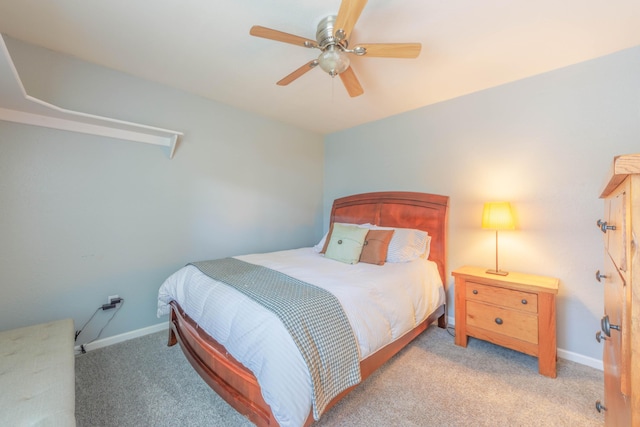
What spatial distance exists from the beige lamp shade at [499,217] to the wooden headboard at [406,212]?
51 cm

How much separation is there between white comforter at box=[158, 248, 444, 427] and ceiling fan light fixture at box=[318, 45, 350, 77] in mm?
1447

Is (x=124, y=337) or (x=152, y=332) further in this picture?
(x=152, y=332)

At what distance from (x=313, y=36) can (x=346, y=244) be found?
69.1 inches

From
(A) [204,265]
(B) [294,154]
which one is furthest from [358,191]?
(A) [204,265]

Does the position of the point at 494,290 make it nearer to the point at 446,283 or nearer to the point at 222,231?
the point at 446,283

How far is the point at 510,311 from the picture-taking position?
6.78 ft

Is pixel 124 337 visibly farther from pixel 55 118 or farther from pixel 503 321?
pixel 503 321

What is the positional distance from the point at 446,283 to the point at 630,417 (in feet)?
7.59

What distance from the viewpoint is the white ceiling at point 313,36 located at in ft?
5.20

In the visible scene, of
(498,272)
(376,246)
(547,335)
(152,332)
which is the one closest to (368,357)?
(376,246)

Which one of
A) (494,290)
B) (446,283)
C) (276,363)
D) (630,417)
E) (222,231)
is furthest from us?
(222,231)

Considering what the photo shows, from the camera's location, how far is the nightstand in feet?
6.25

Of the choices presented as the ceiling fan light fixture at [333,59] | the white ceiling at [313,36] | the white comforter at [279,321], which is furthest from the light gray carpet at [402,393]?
the white ceiling at [313,36]

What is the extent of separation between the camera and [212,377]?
1561mm
